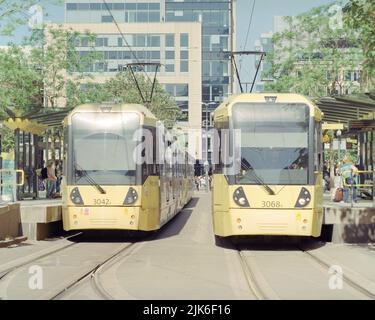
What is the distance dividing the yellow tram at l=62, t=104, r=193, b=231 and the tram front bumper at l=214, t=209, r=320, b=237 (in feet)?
8.22

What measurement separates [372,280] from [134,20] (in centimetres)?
9269

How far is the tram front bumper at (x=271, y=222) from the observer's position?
14031 mm

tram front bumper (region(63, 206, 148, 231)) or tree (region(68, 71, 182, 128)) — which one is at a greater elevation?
tree (region(68, 71, 182, 128))

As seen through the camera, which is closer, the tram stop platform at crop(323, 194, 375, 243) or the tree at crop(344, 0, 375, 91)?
the tree at crop(344, 0, 375, 91)

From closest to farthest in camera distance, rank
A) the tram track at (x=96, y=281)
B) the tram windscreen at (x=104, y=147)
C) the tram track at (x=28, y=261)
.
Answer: the tram track at (x=96, y=281), the tram track at (x=28, y=261), the tram windscreen at (x=104, y=147)

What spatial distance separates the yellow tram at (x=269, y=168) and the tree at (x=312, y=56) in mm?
22354

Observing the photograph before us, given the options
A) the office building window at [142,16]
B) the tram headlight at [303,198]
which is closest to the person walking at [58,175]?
the tram headlight at [303,198]

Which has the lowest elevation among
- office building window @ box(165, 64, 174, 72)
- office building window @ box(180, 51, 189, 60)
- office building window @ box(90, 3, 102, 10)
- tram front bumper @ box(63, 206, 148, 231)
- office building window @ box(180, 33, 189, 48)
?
tram front bumper @ box(63, 206, 148, 231)

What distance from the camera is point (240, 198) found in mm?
14164

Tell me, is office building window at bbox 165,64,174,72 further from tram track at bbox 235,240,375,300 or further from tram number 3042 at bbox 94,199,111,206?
tram track at bbox 235,240,375,300

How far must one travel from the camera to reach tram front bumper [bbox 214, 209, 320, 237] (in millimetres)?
14031

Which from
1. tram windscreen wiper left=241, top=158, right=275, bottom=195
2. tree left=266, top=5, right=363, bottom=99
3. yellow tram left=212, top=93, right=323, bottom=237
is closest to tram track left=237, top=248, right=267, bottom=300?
yellow tram left=212, top=93, right=323, bottom=237

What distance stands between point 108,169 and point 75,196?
92 centimetres

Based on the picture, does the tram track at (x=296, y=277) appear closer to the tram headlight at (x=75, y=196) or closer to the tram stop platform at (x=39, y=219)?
the tram headlight at (x=75, y=196)
